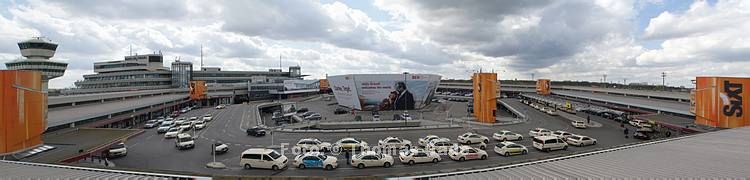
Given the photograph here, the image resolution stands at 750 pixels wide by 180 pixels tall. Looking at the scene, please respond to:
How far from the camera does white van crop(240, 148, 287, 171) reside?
15.9 metres

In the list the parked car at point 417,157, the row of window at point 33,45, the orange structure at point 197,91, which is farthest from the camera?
the orange structure at point 197,91

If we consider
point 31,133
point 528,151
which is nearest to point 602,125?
point 528,151

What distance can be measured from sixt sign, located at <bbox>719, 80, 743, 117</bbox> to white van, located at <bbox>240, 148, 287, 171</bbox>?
27.0 meters

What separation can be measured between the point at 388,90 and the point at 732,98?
34960mm

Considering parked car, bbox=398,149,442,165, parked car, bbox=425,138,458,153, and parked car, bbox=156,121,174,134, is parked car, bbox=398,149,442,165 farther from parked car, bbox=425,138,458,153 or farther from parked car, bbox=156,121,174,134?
parked car, bbox=156,121,174,134

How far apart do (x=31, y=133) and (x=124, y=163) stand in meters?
4.65

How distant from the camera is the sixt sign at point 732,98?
850 inches

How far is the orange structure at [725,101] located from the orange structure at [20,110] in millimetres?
36374

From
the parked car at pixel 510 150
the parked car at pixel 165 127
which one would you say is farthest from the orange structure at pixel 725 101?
the parked car at pixel 165 127

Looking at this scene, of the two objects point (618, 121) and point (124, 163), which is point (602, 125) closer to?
point (618, 121)

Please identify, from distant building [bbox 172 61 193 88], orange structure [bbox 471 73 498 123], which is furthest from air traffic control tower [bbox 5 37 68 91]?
orange structure [bbox 471 73 498 123]

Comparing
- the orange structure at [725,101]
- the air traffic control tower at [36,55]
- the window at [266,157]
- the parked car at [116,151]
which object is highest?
the air traffic control tower at [36,55]

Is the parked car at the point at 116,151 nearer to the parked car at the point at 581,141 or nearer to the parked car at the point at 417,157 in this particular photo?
the parked car at the point at 417,157

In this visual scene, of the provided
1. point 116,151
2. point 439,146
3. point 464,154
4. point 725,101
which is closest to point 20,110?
point 116,151
